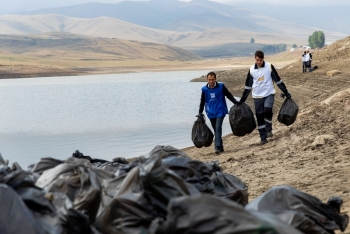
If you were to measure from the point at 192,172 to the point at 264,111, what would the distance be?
19.0 feet

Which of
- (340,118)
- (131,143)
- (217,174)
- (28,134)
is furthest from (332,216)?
(28,134)

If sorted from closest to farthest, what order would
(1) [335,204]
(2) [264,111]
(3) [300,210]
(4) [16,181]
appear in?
(4) [16,181]
(3) [300,210]
(1) [335,204]
(2) [264,111]

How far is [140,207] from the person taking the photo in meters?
3.46

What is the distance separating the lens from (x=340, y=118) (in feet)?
36.1

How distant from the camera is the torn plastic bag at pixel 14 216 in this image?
3.22 meters

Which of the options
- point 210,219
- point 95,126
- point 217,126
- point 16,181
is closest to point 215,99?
point 217,126

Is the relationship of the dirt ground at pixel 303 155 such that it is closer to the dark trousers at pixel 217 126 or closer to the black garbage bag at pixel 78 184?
the dark trousers at pixel 217 126

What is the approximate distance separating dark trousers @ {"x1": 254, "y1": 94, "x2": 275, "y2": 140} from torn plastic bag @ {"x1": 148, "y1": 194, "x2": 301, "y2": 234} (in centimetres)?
727

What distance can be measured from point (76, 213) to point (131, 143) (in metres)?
12.0

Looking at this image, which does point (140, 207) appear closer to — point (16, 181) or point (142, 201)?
point (142, 201)

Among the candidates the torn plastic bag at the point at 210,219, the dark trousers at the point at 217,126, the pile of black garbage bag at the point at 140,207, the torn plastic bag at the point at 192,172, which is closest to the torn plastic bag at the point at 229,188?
the torn plastic bag at the point at 192,172

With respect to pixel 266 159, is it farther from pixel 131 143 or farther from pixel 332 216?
pixel 131 143

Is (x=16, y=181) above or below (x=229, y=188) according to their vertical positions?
above

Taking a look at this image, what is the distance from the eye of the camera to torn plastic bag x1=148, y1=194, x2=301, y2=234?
267 cm
